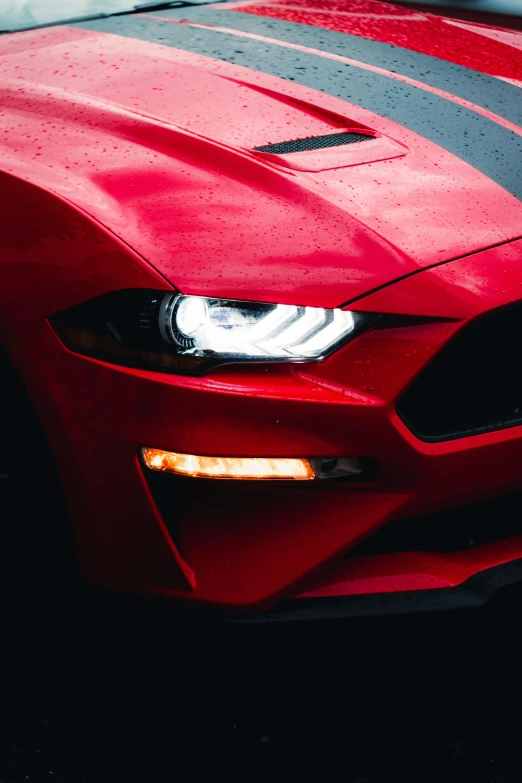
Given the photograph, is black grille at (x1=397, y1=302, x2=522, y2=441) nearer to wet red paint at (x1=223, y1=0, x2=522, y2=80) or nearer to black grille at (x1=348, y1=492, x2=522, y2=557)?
black grille at (x1=348, y1=492, x2=522, y2=557)

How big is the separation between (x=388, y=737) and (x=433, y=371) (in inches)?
28.5

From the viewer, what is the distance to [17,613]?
235cm

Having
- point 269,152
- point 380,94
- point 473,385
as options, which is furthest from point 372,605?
point 380,94

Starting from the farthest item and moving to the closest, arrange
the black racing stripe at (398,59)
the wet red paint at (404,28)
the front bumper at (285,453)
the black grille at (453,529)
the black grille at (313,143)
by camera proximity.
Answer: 1. the wet red paint at (404,28)
2. the black racing stripe at (398,59)
3. the black grille at (313,143)
4. the black grille at (453,529)
5. the front bumper at (285,453)

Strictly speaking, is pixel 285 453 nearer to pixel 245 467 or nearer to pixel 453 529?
pixel 245 467

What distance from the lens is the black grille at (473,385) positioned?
6.14ft

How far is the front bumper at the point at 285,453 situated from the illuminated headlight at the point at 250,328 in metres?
0.04

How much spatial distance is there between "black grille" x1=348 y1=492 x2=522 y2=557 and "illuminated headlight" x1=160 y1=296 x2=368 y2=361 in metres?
0.36

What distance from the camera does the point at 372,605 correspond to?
189 centimetres

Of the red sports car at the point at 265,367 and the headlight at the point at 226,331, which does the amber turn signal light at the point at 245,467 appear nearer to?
the red sports car at the point at 265,367

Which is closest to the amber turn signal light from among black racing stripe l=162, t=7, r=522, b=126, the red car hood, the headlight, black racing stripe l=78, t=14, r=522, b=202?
the headlight

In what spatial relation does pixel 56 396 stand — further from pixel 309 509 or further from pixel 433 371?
pixel 433 371

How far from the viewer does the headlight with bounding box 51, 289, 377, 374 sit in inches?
71.9

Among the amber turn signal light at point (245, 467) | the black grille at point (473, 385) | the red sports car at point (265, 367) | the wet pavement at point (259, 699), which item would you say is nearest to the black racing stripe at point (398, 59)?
the red sports car at point (265, 367)
